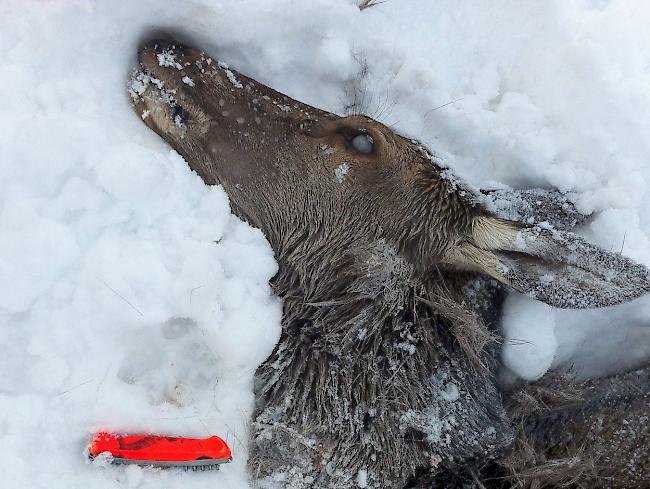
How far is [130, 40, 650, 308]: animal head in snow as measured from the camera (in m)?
3.77

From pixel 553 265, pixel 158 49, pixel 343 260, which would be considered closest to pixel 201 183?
pixel 158 49

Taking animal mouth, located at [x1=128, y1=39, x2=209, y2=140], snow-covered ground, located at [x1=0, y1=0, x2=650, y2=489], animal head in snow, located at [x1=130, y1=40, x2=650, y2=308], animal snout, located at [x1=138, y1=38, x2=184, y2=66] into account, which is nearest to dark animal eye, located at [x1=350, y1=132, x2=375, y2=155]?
animal head in snow, located at [x1=130, y1=40, x2=650, y2=308]

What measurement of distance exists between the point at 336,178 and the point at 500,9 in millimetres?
2098

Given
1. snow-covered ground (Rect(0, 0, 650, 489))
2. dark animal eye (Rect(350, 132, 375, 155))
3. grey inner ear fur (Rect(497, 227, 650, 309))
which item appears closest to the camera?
snow-covered ground (Rect(0, 0, 650, 489))

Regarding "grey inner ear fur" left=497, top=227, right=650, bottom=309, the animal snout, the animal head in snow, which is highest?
the animal snout

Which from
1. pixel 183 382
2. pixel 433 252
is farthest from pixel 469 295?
pixel 183 382

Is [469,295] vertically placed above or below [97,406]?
above

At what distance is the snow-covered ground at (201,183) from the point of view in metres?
3.13

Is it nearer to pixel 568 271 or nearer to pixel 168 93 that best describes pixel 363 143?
pixel 168 93

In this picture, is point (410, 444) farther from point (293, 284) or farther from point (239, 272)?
point (239, 272)

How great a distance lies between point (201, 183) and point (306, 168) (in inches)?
25.8

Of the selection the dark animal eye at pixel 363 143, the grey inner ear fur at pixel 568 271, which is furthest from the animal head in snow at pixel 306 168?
the grey inner ear fur at pixel 568 271

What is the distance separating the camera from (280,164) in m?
3.87

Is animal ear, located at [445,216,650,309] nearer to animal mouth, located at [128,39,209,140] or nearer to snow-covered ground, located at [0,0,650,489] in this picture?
snow-covered ground, located at [0,0,650,489]
